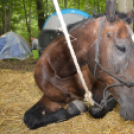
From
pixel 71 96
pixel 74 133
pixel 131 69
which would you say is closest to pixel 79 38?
pixel 131 69

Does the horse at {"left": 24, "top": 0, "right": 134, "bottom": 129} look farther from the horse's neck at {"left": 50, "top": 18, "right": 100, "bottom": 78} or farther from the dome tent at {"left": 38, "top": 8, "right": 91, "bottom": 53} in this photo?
the dome tent at {"left": 38, "top": 8, "right": 91, "bottom": 53}

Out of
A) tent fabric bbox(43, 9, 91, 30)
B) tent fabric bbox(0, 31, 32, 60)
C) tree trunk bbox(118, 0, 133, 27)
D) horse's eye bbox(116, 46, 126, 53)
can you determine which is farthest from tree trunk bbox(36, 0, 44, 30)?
horse's eye bbox(116, 46, 126, 53)

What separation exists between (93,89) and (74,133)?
25.1 inches

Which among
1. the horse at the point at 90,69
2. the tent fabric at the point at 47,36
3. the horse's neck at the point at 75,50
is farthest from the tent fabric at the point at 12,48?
the horse's neck at the point at 75,50

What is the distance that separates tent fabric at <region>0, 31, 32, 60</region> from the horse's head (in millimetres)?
4925

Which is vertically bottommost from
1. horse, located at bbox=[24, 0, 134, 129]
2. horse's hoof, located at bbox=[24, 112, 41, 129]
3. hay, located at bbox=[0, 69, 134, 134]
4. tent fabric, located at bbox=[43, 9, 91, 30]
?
hay, located at bbox=[0, 69, 134, 134]

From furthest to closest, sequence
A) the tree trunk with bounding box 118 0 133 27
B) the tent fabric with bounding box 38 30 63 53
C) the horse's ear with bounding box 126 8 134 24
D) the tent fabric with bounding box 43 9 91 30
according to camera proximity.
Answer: the tent fabric with bounding box 43 9 91 30
the tent fabric with bounding box 38 30 63 53
the tree trunk with bounding box 118 0 133 27
the horse's ear with bounding box 126 8 134 24

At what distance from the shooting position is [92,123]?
2.28 meters

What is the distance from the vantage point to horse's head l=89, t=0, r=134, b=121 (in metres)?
1.37

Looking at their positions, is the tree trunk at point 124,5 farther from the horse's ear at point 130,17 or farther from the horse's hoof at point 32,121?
the horse's hoof at point 32,121

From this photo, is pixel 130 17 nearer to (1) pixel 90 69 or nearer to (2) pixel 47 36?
(1) pixel 90 69

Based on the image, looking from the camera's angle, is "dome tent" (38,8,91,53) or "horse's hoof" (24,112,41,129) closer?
"horse's hoof" (24,112,41,129)

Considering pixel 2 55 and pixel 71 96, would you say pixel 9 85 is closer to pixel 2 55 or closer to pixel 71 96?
pixel 71 96

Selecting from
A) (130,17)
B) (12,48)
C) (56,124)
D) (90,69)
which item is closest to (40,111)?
(56,124)
